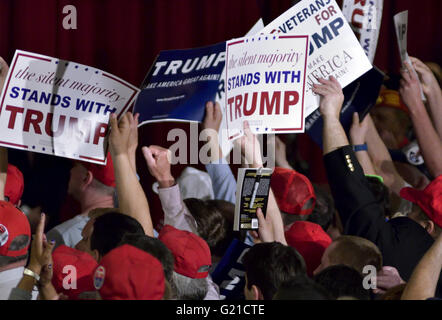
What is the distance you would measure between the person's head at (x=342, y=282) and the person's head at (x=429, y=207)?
0.85 metres

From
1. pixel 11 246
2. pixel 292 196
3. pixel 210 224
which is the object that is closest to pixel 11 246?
pixel 11 246

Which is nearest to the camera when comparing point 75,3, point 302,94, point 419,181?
point 302,94

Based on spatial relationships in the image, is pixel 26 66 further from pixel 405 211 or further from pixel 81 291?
pixel 405 211

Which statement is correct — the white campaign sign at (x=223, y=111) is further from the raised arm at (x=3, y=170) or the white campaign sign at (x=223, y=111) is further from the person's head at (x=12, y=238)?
the person's head at (x=12, y=238)

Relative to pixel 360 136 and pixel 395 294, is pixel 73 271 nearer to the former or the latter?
pixel 395 294

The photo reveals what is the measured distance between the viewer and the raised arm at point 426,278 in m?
2.57

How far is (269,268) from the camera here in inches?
109

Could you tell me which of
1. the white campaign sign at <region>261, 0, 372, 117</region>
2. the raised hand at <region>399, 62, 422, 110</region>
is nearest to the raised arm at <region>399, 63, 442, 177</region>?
the raised hand at <region>399, 62, 422, 110</region>

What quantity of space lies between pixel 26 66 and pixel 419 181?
2.37 metres

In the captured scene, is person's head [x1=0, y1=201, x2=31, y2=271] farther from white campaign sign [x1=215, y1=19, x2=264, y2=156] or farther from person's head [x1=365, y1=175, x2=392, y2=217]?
person's head [x1=365, y1=175, x2=392, y2=217]

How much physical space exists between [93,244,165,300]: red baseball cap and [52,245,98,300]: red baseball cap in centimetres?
48
